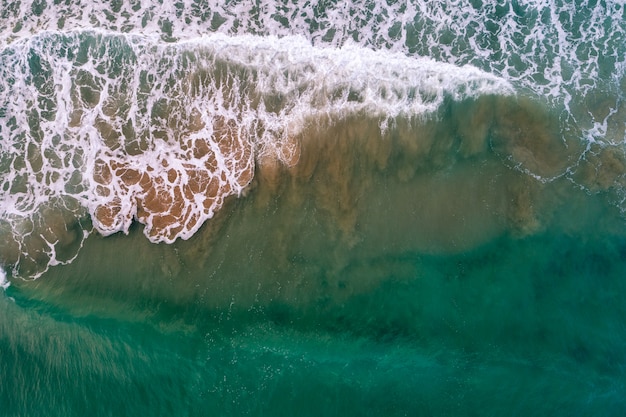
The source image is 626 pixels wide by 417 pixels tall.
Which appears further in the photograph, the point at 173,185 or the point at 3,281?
the point at 173,185

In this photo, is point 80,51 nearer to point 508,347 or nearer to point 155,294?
point 155,294

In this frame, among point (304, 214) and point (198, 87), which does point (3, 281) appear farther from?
point (304, 214)

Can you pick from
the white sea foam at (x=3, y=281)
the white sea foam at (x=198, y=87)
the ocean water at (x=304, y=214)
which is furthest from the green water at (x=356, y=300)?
the white sea foam at (x=198, y=87)

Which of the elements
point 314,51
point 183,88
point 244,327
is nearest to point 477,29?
point 314,51

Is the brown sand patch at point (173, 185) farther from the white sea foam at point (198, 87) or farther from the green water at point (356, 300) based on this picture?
the green water at point (356, 300)

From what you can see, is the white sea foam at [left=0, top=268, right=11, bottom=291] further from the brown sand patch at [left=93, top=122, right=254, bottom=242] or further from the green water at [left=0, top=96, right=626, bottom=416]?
the brown sand patch at [left=93, top=122, right=254, bottom=242]

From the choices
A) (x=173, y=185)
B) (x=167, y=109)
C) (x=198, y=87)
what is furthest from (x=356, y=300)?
(x=167, y=109)

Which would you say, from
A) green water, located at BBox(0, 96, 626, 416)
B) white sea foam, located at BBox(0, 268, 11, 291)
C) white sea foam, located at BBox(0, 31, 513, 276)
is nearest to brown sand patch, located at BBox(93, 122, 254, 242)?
white sea foam, located at BBox(0, 31, 513, 276)
